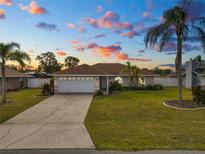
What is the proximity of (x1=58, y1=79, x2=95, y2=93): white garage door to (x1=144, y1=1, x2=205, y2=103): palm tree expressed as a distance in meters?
10.2

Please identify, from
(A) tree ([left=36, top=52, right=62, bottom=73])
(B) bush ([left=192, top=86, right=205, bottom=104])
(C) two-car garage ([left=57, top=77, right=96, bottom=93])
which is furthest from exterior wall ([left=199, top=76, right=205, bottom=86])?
(A) tree ([left=36, top=52, right=62, bottom=73])

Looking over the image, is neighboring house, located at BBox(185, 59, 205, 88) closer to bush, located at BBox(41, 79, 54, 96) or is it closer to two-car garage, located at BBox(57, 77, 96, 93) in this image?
two-car garage, located at BBox(57, 77, 96, 93)

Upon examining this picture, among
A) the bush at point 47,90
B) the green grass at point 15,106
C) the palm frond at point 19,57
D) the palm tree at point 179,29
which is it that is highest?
the palm tree at point 179,29

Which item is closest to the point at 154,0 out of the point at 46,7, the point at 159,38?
the point at 159,38

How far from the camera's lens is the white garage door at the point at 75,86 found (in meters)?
24.4

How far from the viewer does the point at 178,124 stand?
9.61 meters

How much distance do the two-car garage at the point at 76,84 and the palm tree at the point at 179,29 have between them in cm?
1009

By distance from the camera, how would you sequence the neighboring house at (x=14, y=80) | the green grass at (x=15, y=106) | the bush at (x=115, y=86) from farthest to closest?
the neighboring house at (x=14, y=80)
the bush at (x=115, y=86)
the green grass at (x=15, y=106)

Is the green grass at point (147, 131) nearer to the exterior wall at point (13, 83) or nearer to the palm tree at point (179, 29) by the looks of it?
the palm tree at point (179, 29)

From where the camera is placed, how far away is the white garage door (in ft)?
80.1

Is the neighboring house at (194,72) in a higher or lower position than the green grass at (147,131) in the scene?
higher

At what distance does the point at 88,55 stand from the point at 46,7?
1789cm

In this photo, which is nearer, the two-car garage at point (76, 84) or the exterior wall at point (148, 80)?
the two-car garage at point (76, 84)

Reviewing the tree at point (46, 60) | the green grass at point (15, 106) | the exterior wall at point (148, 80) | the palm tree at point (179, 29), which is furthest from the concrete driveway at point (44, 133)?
the tree at point (46, 60)
